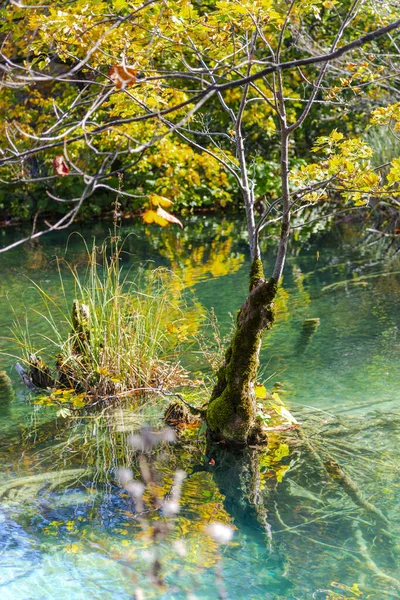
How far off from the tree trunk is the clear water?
0.63 ft

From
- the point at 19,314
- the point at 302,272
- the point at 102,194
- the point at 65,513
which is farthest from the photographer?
the point at 102,194

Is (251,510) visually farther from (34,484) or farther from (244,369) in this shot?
(34,484)

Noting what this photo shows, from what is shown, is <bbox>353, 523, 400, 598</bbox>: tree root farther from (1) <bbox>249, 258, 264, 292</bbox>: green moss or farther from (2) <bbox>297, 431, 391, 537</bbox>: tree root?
(1) <bbox>249, 258, 264, 292</bbox>: green moss

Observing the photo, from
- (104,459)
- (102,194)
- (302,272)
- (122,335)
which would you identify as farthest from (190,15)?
(102,194)

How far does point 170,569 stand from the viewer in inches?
122

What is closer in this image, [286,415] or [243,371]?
[243,371]

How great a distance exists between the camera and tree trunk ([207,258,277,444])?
155 inches

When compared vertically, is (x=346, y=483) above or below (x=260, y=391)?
below

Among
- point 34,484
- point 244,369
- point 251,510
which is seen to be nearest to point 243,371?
point 244,369

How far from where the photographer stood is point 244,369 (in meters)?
4.04

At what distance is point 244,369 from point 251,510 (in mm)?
741

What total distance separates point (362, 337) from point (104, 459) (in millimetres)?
2914

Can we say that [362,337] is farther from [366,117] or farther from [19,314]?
[366,117]

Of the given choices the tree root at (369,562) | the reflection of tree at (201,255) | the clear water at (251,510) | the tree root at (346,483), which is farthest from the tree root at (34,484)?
the reflection of tree at (201,255)
